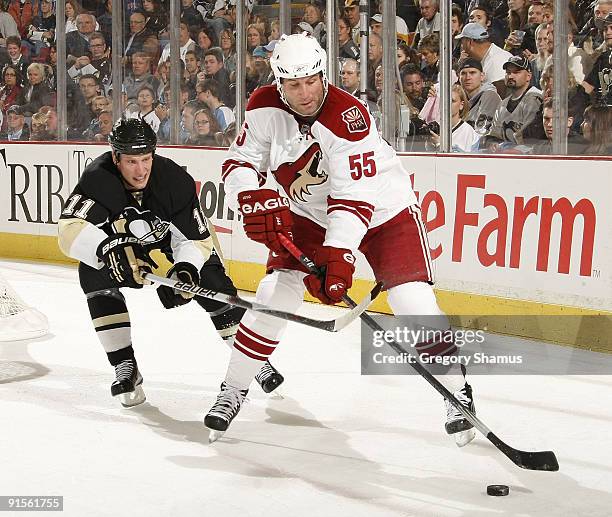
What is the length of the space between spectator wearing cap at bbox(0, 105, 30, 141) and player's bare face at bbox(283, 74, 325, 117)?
232 inches

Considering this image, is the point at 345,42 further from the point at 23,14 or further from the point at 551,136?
the point at 23,14

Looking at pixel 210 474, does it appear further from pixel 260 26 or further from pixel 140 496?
pixel 260 26

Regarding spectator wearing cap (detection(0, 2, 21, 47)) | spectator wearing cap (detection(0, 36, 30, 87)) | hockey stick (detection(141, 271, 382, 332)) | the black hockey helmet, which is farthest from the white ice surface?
spectator wearing cap (detection(0, 2, 21, 47))

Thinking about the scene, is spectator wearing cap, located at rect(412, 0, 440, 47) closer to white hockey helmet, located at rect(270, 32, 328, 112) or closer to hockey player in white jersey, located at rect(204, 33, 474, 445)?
hockey player in white jersey, located at rect(204, 33, 474, 445)

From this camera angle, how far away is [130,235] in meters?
3.67

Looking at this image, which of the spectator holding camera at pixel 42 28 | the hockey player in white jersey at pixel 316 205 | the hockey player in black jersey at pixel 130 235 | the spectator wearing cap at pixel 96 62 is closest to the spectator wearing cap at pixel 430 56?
the hockey player in black jersey at pixel 130 235

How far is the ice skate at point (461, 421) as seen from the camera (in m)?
3.18

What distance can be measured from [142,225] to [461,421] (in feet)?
3.87

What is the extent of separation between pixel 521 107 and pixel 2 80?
493 centimetres

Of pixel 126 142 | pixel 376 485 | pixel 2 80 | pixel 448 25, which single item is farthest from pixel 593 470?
Result: pixel 2 80

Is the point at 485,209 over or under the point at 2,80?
under

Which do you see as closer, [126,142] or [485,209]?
[126,142]

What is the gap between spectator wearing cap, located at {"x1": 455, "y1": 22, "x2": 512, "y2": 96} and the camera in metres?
5.32

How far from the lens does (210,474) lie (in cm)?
299
